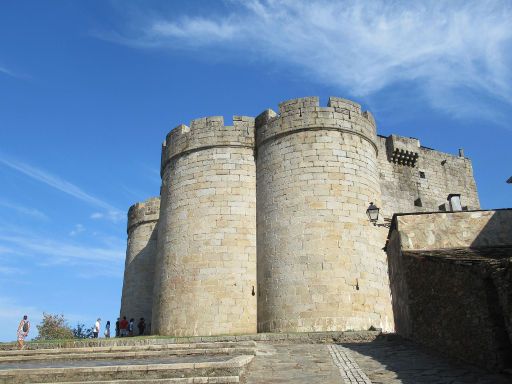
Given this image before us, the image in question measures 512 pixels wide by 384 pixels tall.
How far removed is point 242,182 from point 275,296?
4.16m

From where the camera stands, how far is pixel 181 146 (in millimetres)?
17578

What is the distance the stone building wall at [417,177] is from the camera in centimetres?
2058

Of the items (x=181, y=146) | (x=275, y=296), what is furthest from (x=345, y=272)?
(x=181, y=146)

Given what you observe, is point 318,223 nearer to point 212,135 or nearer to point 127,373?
point 212,135

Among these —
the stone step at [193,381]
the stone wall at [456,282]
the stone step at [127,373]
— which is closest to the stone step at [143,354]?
the stone step at [127,373]

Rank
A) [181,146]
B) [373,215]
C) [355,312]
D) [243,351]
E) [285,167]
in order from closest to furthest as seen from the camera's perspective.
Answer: [243,351], [373,215], [355,312], [285,167], [181,146]

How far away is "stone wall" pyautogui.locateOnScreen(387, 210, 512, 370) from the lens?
5863 mm

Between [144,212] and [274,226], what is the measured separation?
34.9 feet

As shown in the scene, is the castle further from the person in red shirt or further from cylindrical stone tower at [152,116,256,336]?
the person in red shirt

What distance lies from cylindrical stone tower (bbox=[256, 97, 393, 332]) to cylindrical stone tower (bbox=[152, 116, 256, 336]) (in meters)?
0.56

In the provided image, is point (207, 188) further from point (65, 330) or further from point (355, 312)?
point (65, 330)

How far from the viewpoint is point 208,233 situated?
15.7 m

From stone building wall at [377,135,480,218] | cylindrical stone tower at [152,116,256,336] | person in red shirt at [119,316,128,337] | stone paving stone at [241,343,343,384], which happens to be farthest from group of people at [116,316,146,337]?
stone paving stone at [241,343,343,384]

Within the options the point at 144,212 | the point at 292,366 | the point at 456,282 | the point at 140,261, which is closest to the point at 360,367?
the point at 292,366
